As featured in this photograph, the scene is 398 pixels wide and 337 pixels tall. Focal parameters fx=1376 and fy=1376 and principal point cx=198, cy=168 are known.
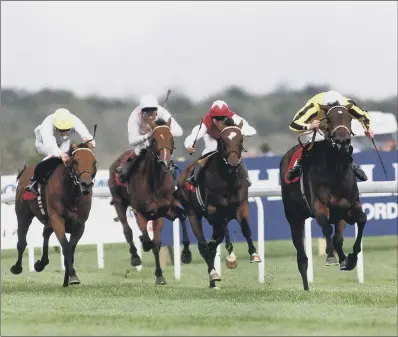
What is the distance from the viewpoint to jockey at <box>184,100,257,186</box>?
1237 cm

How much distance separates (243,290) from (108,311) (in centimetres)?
222

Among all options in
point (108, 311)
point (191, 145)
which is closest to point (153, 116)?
point (191, 145)

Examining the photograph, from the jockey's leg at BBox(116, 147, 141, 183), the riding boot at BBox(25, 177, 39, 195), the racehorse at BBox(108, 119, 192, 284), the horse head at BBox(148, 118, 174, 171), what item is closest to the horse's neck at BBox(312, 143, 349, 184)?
the horse head at BBox(148, 118, 174, 171)

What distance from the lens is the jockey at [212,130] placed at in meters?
12.4

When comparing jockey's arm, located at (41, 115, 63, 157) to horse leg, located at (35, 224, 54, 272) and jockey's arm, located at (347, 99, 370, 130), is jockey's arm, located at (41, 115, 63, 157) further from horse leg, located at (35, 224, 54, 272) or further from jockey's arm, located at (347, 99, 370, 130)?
jockey's arm, located at (347, 99, 370, 130)

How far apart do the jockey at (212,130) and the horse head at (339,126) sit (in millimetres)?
1721

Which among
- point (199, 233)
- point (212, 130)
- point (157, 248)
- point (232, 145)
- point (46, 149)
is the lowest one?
point (157, 248)

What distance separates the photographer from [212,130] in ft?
41.4

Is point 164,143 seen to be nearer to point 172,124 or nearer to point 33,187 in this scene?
point 172,124

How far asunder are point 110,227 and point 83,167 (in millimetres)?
5443

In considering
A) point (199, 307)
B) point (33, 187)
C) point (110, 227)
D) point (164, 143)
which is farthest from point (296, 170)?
point (110, 227)

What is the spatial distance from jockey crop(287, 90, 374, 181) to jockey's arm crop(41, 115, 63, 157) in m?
2.15

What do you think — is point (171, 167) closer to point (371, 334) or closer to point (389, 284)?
point (389, 284)

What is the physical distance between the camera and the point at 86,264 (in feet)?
54.0
